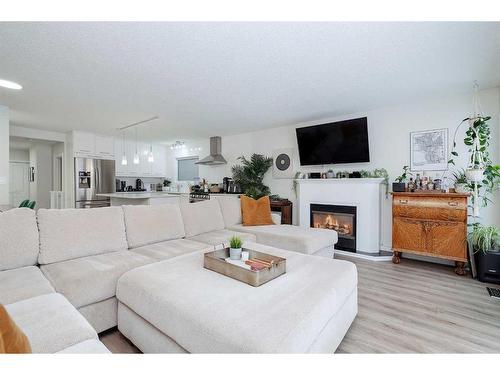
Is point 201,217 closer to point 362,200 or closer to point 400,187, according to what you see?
point 362,200

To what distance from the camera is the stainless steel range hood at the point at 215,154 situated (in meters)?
5.99

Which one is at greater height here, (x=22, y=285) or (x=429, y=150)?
(x=429, y=150)

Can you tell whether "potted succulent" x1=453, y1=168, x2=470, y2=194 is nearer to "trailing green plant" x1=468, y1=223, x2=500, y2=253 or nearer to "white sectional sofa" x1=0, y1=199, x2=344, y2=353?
"trailing green plant" x1=468, y1=223, x2=500, y2=253

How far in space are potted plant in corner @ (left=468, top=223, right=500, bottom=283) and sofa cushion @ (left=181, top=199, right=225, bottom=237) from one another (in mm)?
3076

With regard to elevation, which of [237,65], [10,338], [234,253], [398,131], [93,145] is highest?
[237,65]

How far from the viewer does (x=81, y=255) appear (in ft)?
6.77

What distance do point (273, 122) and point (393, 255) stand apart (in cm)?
303

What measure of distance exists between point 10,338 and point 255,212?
3.14 metres

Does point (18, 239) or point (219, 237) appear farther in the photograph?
point (219, 237)

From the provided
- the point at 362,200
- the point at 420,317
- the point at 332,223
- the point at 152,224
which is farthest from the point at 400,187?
the point at 152,224

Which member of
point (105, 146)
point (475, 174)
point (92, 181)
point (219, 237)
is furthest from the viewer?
point (105, 146)

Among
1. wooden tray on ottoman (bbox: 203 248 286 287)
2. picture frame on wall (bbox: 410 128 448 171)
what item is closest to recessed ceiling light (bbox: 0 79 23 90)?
wooden tray on ottoman (bbox: 203 248 286 287)

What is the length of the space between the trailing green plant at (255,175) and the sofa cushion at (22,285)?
149 inches
